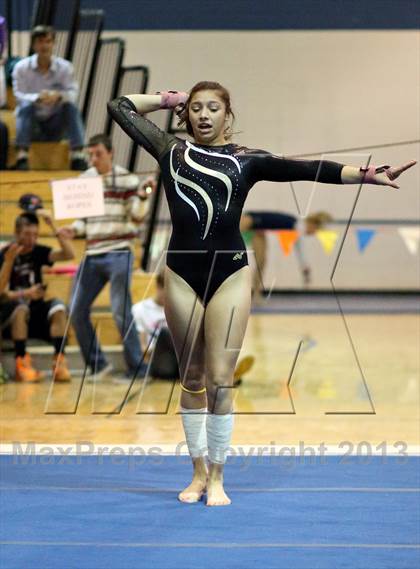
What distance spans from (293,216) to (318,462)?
22.4 feet

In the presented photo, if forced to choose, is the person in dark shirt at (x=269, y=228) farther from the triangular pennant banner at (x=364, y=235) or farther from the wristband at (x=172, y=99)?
the wristband at (x=172, y=99)

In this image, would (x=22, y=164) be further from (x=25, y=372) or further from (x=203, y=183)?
(x=203, y=183)

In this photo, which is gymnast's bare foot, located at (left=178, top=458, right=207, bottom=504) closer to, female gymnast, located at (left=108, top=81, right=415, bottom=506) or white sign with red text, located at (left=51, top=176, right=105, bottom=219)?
female gymnast, located at (left=108, top=81, right=415, bottom=506)

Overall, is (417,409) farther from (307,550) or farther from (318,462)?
(307,550)

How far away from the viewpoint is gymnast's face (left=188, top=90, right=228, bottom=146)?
3535 mm

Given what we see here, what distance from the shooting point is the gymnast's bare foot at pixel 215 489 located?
3.92m

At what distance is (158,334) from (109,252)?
59cm

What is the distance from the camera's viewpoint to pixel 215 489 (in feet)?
13.0

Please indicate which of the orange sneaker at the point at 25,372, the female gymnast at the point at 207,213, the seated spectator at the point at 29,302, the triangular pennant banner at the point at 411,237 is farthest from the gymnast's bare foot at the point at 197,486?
the triangular pennant banner at the point at 411,237

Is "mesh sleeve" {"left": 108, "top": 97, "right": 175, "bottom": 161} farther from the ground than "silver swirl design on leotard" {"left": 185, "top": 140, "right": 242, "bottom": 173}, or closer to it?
farther from the ground

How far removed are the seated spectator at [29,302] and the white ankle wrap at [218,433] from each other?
3008 millimetres

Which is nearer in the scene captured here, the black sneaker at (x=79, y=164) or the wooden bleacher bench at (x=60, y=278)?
the wooden bleacher bench at (x=60, y=278)

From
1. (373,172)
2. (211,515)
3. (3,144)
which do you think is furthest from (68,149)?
(373,172)

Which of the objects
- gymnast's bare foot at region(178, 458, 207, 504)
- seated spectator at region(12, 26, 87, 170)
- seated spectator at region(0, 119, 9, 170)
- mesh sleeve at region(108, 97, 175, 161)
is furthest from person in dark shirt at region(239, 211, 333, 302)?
mesh sleeve at region(108, 97, 175, 161)
